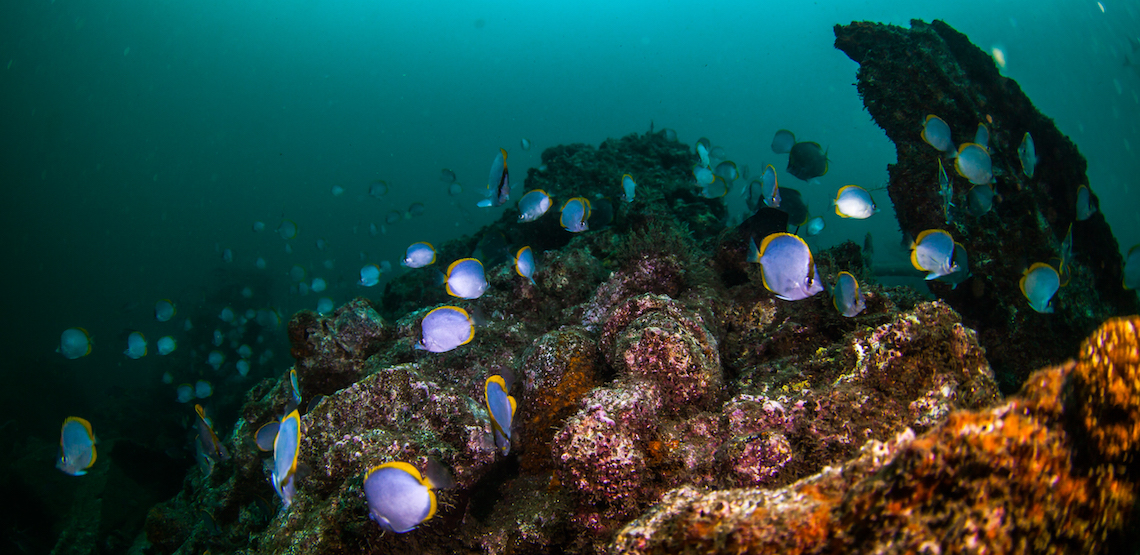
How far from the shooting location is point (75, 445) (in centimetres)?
391

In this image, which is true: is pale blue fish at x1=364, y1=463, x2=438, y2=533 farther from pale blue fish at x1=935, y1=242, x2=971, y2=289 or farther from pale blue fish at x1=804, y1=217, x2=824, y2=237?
pale blue fish at x1=804, y1=217, x2=824, y2=237

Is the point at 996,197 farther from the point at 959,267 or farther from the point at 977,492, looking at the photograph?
the point at 977,492

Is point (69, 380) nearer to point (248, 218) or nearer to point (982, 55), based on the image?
point (982, 55)

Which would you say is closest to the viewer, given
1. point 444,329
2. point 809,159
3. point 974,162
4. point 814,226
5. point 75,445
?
point 444,329

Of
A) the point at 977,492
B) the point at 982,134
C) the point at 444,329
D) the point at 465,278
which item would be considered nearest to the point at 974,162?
the point at 982,134

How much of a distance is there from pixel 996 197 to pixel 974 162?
1131mm

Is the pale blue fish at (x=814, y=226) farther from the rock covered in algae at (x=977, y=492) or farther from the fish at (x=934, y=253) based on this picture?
the rock covered in algae at (x=977, y=492)

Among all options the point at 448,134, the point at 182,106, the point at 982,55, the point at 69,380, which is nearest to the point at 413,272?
the point at 982,55

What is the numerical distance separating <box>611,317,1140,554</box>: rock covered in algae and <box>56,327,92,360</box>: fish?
991 cm

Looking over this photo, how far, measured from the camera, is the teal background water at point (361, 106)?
55.7m

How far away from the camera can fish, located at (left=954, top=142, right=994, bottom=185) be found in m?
4.27

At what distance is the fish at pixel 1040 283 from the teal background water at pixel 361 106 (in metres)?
47.3

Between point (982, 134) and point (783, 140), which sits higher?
point (982, 134)

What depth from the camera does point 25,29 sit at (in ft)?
182
